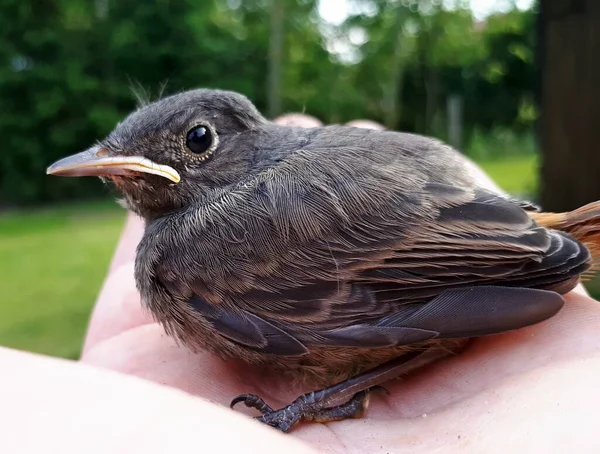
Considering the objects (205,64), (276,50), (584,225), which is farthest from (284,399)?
(205,64)

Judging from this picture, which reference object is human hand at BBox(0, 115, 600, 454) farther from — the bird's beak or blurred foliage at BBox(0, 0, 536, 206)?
blurred foliage at BBox(0, 0, 536, 206)

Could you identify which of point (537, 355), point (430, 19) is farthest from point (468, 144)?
point (537, 355)

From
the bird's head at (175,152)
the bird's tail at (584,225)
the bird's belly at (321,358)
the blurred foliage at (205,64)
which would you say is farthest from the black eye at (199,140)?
the blurred foliage at (205,64)

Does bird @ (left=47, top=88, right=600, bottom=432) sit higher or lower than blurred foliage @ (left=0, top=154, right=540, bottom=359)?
higher

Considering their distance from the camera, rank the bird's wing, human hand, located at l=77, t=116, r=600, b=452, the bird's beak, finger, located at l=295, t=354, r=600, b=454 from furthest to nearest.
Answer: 1. the bird's beak
2. the bird's wing
3. human hand, located at l=77, t=116, r=600, b=452
4. finger, located at l=295, t=354, r=600, b=454

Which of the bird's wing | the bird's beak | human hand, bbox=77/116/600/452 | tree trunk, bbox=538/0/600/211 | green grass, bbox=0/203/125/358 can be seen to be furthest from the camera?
green grass, bbox=0/203/125/358

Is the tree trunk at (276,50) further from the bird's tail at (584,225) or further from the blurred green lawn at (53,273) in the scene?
the bird's tail at (584,225)

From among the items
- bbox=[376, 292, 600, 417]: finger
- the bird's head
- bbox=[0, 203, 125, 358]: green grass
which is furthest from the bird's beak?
bbox=[0, 203, 125, 358]: green grass
